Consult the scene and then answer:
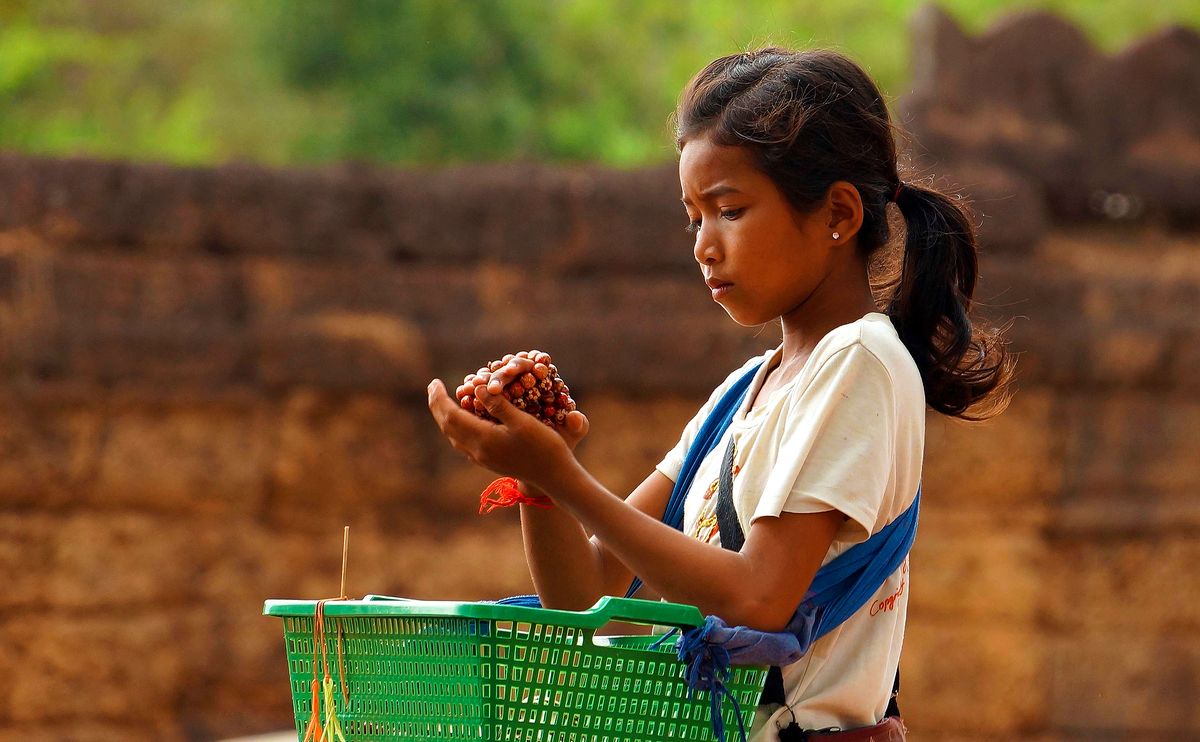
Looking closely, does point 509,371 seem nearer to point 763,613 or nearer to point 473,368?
point 763,613

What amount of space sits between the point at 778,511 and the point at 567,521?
1.29ft

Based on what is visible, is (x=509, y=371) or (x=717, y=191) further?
(x=717, y=191)

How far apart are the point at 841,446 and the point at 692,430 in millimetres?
489

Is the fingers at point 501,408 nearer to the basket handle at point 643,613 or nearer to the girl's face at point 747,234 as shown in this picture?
the basket handle at point 643,613

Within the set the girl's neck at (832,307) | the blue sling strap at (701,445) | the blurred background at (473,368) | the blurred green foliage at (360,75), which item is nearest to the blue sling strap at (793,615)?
the blue sling strap at (701,445)

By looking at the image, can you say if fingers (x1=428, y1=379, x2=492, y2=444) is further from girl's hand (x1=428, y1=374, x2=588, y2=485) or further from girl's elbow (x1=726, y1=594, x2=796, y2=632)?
girl's elbow (x1=726, y1=594, x2=796, y2=632)

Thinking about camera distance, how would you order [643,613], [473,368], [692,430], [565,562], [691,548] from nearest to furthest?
1. [643,613]
2. [691,548]
3. [565,562]
4. [692,430]
5. [473,368]

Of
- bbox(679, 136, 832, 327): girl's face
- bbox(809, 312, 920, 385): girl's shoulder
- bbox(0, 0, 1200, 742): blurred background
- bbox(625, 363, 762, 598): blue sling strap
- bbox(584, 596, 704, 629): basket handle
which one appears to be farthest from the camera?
bbox(0, 0, 1200, 742): blurred background

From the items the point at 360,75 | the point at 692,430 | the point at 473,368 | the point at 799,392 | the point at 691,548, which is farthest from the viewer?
the point at 360,75

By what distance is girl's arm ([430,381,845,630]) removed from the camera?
5.41ft

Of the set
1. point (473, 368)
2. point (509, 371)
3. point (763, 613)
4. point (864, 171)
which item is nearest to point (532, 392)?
point (509, 371)

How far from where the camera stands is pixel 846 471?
1.70 m

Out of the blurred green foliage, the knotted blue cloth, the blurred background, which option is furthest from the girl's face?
the blurred green foliage

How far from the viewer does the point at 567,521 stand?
1.98 m
